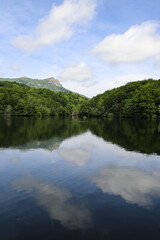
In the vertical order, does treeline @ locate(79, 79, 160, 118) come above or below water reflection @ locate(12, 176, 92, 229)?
above

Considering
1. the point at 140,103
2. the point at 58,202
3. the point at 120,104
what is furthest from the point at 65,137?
the point at 120,104

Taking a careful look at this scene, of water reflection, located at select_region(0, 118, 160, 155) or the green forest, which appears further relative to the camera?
the green forest

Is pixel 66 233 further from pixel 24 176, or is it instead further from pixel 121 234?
pixel 24 176

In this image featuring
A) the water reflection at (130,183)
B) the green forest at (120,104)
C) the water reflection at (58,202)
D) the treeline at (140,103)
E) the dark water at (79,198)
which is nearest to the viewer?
the dark water at (79,198)

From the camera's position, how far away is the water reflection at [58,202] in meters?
8.76

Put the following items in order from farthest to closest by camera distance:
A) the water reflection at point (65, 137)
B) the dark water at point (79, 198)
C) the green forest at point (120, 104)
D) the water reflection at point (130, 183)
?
the green forest at point (120, 104) < the water reflection at point (65, 137) < the water reflection at point (130, 183) < the dark water at point (79, 198)

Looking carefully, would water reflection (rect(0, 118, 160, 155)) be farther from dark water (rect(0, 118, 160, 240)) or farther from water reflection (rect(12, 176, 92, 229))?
water reflection (rect(12, 176, 92, 229))

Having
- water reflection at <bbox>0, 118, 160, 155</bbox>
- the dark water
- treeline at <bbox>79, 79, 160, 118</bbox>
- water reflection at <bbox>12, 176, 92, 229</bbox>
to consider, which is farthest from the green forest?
water reflection at <bbox>12, 176, 92, 229</bbox>

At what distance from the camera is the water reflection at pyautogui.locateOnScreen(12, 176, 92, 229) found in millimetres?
8758

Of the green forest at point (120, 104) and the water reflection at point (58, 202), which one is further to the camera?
the green forest at point (120, 104)

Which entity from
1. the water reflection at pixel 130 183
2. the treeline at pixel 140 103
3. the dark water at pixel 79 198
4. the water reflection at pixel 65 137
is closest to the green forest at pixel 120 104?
the treeline at pixel 140 103

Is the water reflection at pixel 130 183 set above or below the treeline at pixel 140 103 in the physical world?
below

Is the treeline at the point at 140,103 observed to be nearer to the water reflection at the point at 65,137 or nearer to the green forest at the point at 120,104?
the green forest at the point at 120,104

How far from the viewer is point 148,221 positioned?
8891 millimetres
